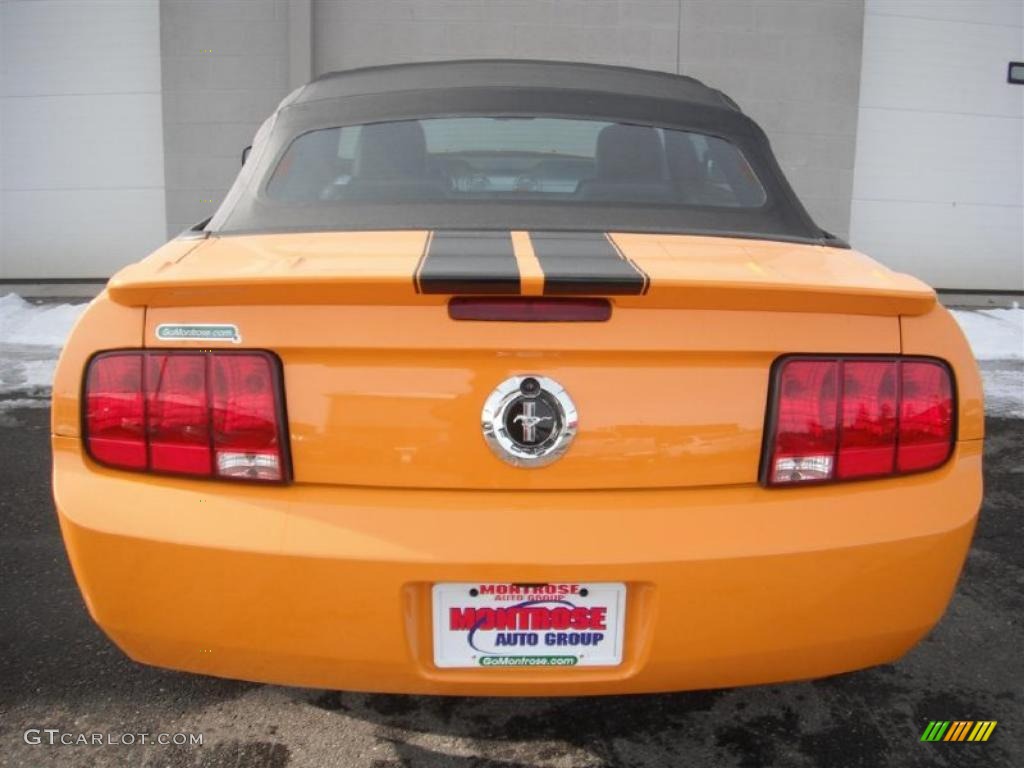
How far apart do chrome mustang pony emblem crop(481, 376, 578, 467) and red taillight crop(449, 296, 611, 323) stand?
113mm

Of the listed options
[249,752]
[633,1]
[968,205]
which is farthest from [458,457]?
[968,205]

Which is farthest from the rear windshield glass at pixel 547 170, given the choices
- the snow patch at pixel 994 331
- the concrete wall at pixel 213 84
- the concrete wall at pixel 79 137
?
the concrete wall at pixel 79 137

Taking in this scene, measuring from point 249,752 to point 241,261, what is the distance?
45.2 inches

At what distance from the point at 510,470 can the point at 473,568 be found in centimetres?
19

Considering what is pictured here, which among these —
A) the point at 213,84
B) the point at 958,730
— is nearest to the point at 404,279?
the point at 958,730

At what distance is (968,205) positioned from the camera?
30.6 feet

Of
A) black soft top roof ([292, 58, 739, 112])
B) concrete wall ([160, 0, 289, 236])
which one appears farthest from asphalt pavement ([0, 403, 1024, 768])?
concrete wall ([160, 0, 289, 236])

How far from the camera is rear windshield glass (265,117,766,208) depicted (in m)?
2.45

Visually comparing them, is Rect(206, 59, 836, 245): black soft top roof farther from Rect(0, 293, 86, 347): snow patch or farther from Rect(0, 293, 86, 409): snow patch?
Rect(0, 293, 86, 347): snow patch

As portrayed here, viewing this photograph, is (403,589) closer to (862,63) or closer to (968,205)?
(862,63)

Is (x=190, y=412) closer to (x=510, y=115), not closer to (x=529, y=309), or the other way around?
(x=529, y=309)

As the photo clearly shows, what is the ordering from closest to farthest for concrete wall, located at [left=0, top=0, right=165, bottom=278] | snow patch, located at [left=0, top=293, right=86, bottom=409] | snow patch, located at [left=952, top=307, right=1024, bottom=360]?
snow patch, located at [left=0, top=293, right=86, bottom=409] → snow patch, located at [left=952, top=307, right=1024, bottom=360] → concrete wall, located at [left=0, top=0, right=165, bottom=278]

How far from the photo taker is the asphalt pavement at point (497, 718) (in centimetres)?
199

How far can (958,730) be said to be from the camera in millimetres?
2121
